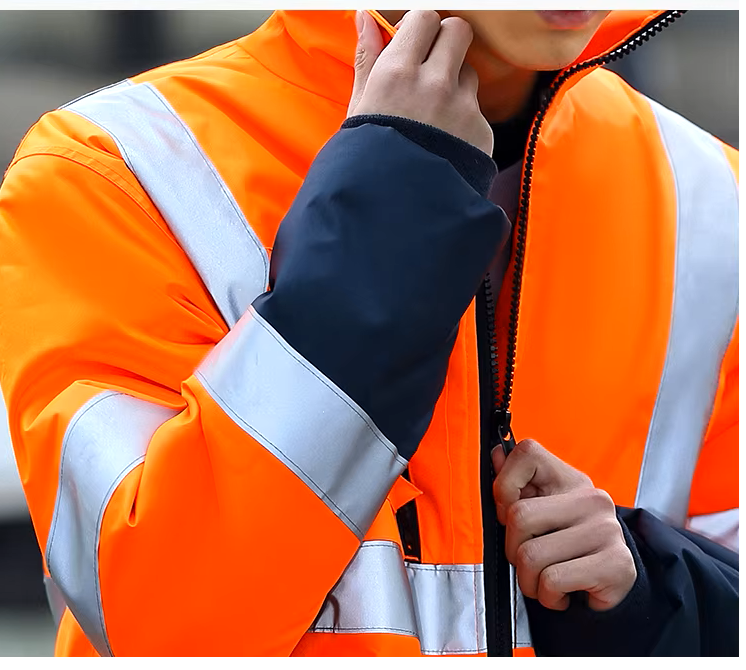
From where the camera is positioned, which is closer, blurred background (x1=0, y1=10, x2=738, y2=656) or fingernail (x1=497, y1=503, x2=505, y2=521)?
fingernail (x1=497, y1=503, x2=505, y2=521)

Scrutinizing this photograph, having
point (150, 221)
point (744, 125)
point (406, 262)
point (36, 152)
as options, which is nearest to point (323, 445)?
point (406, 262)

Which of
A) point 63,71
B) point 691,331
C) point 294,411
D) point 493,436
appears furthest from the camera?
point 63,71

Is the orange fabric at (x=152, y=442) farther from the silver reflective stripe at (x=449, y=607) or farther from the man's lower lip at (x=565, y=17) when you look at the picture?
the man's lower lip at (x=565, y=17)

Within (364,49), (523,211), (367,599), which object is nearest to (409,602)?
(367,599)

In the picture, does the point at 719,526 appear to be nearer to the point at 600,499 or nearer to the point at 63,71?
the point at 600,499

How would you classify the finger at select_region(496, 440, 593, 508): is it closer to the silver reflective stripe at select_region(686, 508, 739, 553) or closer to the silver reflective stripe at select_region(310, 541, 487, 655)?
the silver reflective stripe at select_region(310, 541, 487, 655)

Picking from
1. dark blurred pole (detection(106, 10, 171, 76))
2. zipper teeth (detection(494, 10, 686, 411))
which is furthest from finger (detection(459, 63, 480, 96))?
dark blurred pole (detection(106, 10, 171, 76))

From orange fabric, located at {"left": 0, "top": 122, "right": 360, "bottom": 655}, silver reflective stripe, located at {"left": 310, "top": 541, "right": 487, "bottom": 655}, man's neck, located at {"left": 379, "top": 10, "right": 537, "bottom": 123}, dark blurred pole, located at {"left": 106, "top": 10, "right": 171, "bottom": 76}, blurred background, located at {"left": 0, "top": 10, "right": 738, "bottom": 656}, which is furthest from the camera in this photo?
dark blurred pole, located at {"left": 106, "top": 10, "right": 171, "bottom": 76}

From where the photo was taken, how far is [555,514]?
0.97m

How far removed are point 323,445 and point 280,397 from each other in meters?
Answer: 0.05

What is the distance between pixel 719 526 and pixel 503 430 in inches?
12.0

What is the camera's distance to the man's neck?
102 cm

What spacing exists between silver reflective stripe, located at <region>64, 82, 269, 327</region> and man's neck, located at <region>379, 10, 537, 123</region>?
23 centimetres

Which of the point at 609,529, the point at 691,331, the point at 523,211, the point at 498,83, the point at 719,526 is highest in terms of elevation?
the point at 498,83
